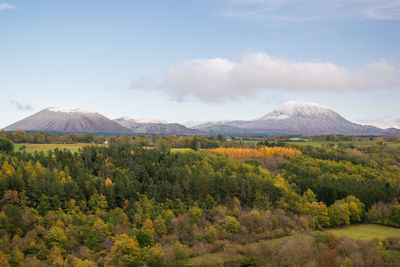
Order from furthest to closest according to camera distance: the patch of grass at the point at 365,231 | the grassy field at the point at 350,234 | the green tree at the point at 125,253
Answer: the patch of grass at the point at 365,231, the grassy field at the point at 350,234, the green tree at the point at 125,253

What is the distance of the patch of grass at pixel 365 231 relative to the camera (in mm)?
70062

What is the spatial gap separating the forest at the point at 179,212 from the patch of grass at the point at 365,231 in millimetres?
2761

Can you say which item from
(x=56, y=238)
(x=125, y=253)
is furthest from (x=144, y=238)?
(x=56, y=238)

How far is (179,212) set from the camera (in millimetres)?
79688

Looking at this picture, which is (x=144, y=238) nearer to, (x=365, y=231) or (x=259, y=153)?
(x=365, y=231)

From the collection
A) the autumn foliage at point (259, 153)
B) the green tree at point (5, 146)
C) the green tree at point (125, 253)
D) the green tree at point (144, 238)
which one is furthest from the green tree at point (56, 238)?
the autumn foliage at point (259, 153)

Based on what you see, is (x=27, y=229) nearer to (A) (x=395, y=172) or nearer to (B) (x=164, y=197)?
(B) (x=164, y=197)

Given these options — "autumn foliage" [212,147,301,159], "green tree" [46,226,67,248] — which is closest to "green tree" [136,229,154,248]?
"green tree" [46,226,67,248]

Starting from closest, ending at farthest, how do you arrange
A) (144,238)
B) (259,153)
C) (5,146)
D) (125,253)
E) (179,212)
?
1. (125,253)
2. (144,238)
3. (179,212)
4. (5,146)
5. (259,153)

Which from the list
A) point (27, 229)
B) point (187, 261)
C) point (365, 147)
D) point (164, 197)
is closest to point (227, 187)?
point (164, 197)

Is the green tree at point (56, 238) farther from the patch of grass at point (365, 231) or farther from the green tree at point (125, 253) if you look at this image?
the patch of grass at point (365, 231)

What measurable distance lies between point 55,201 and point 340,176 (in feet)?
323

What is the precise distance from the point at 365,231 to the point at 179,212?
43667 millimetres

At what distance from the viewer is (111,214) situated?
7294 centimetres
